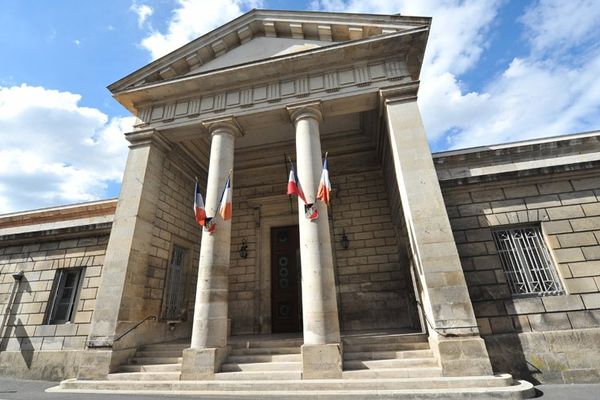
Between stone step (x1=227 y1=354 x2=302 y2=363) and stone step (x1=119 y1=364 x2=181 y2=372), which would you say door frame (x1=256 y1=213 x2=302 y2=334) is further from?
stone step (x1=119 y1=364 x2=181 y2=372)

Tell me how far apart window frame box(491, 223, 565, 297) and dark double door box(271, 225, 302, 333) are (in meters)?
6.73

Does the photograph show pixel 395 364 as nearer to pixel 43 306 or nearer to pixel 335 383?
pixel 335 383

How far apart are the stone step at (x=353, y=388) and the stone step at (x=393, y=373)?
220 millimetres

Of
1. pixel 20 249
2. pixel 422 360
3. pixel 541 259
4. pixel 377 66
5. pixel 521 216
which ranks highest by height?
pixel 377 66

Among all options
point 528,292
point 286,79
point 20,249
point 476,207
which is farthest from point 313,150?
point 20,249

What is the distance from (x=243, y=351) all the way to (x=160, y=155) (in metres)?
6.84

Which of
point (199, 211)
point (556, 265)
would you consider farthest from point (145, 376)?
point (556, 265)

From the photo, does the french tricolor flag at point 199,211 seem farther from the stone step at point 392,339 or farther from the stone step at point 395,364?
the stone step at point 395,364

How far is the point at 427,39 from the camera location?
27.9ft

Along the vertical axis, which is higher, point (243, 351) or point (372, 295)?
point (372, 295)

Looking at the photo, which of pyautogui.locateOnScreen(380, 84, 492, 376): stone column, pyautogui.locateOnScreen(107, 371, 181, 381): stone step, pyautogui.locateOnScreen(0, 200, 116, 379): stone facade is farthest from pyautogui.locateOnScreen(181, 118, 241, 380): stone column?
pyautogui.locateOnScreen(380, 84, 492, 376): stone column

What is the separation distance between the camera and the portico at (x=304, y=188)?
6500mm

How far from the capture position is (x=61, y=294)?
922 cm

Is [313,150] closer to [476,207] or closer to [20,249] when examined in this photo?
[476,207]
